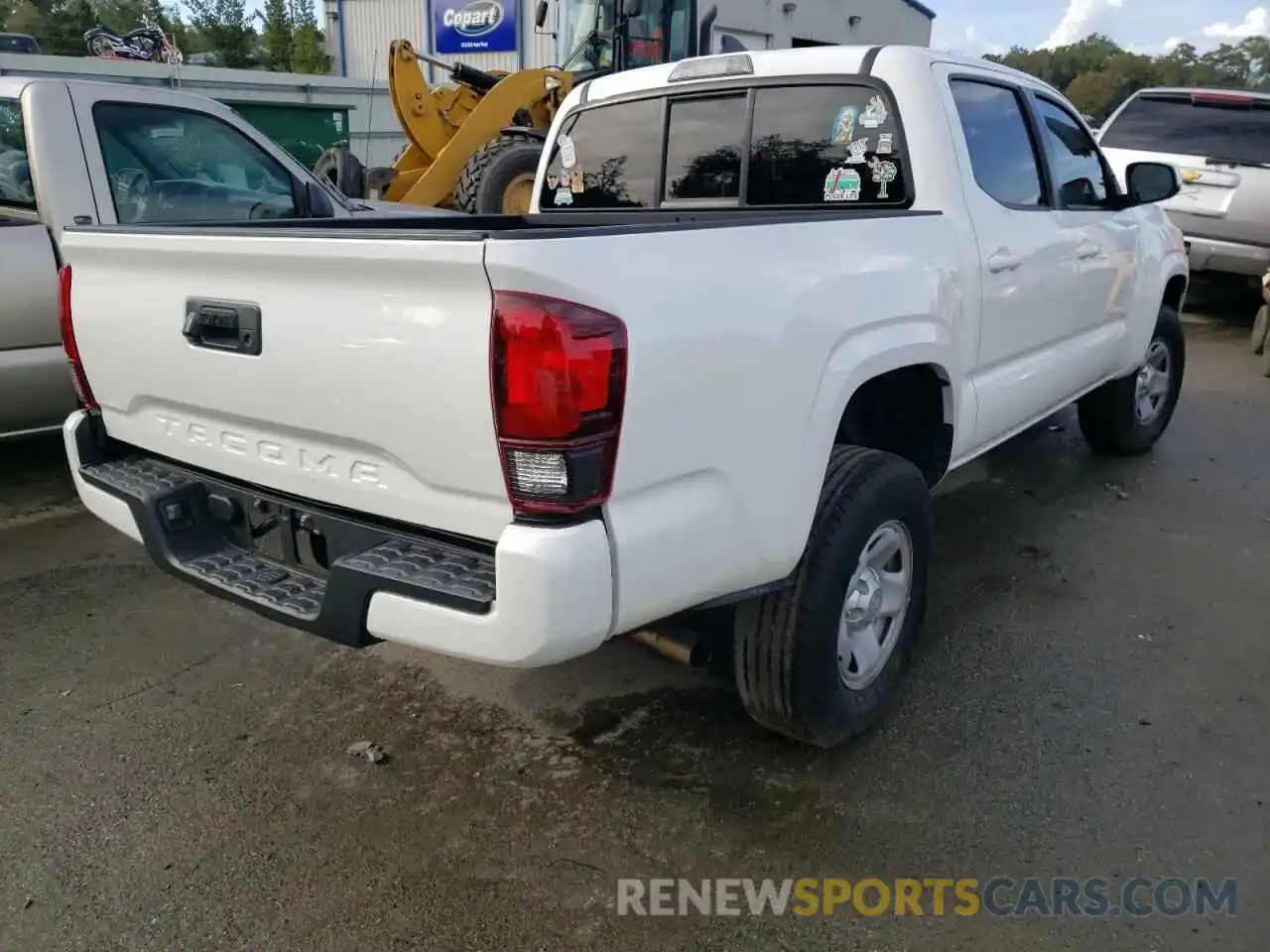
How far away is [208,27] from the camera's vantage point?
123 feet

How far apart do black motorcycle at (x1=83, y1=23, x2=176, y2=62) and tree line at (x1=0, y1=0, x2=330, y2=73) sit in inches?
349

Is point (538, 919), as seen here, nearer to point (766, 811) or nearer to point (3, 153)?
point (766, 811)

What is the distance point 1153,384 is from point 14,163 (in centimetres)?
613

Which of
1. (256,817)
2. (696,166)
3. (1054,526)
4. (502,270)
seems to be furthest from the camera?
(1054,526)

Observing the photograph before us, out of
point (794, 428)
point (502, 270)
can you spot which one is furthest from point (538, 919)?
point (502, 270)

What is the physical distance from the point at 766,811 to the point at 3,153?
4.77 m

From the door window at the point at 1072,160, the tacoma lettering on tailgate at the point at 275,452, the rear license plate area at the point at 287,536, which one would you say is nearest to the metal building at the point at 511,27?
the door window at the point at 1072,160

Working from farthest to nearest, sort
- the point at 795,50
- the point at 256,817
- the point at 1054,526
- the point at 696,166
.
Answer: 1. the point at 1054,526
2. the point at 696,166
3. the point at 795,50
4. the point at 256,817

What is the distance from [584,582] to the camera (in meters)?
2.08

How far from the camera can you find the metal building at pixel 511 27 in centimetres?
1962

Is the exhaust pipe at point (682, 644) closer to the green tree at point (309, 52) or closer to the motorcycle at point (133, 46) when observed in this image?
the motorcycle at point (133, 46)

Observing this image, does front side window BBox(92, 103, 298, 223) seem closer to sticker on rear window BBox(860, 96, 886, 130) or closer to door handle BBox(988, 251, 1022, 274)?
sticker on rear window BBox(860, 96, 886, 130)

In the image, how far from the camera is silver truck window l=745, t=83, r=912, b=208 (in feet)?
11.6

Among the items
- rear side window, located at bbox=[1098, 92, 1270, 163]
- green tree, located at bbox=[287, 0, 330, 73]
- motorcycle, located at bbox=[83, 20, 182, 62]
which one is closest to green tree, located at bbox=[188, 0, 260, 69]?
green tree, located at bbox=[287, 0, 330, 73]
